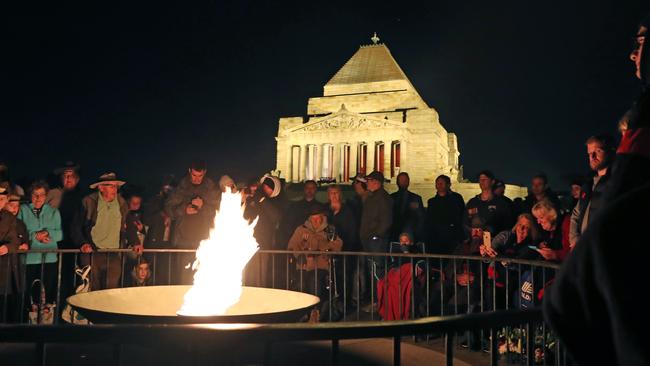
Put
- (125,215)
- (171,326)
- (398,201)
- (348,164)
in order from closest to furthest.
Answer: (171,326)
(125,215)
(398,201)
(348,164)

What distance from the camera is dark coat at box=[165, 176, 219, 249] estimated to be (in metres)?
9.77

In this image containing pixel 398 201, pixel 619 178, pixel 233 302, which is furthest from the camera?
pixel 398 201

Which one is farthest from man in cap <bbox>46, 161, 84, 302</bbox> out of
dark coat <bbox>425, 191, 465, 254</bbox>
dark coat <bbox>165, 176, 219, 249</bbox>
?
dark coat <bbox>425, 191, 465, 254</bbox>

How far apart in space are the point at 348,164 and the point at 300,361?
166ft

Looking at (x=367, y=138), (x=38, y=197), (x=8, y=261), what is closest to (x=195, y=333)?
(x=8, y=261)

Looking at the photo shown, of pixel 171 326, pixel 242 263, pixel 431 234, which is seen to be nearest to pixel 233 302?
pixel 242 263

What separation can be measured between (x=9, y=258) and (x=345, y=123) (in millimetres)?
49233

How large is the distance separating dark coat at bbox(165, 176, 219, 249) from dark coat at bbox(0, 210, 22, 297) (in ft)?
8.41

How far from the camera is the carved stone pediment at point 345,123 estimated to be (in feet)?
179

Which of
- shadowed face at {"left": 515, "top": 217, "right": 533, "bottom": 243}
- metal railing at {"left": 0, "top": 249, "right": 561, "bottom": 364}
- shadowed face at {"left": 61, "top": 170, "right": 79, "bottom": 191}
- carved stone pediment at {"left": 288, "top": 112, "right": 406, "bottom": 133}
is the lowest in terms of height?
metal railing at {"left": 0, "top": 249, "right": 561, "bottom": 364}

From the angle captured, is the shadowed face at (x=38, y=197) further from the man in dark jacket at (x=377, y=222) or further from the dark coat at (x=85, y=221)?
the man in dark jacket at (x=377, y=222)

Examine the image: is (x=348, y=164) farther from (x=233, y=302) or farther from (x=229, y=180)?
(x=233, y=302)

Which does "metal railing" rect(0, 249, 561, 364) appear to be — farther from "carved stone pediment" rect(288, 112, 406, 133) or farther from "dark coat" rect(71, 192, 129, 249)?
"carved stone pediment" rect(288, 112, 406, 133)

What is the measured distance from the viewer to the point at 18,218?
28.9ft
